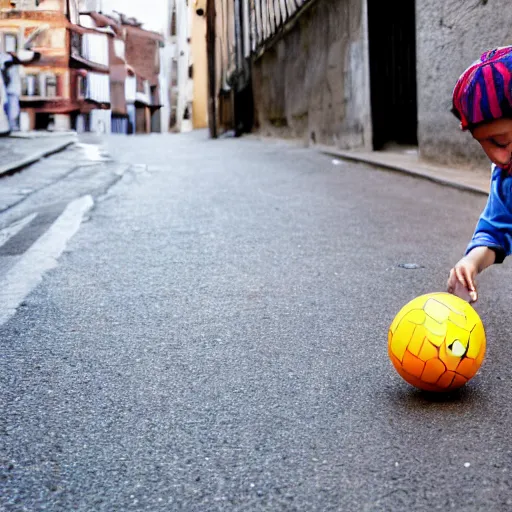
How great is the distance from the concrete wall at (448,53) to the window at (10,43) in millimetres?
14691

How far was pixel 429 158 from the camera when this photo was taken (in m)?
8.76

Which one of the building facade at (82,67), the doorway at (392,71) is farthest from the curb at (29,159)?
the doorway at (392,71)

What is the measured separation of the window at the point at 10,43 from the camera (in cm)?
2029

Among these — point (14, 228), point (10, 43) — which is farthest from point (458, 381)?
point (10, 43)

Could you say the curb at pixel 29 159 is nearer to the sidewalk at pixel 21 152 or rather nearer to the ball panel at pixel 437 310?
the sidewalk at pixel 21 152

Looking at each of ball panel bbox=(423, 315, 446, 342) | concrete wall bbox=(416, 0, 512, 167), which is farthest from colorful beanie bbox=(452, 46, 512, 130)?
concrete wall bbox=(416, 0, 512, 167)

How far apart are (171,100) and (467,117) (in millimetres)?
44812

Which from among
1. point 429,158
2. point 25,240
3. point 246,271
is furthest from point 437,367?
point 429,158

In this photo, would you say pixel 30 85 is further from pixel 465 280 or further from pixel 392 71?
pixel 465 280

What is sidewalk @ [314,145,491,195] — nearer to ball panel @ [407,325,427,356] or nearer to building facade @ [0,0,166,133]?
ball panel @ [407,325,427,356]

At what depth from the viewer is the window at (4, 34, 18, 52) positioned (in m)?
20.3

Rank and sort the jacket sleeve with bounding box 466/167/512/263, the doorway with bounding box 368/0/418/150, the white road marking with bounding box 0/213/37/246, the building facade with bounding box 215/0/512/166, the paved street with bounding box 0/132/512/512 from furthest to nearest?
the doorway with bounding box 368/0/418/150 < the building facade with bounding box 215/0/512/166 < the white road marking with bounding box 0/213/37/246 < the jacket sleeve with bounding box 466/167/512/263 < the paved street with bounding box 0/132/512/512

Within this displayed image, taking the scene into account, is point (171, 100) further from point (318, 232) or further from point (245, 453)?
point (245, 453)

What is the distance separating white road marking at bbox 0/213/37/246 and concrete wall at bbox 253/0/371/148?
619 cm
